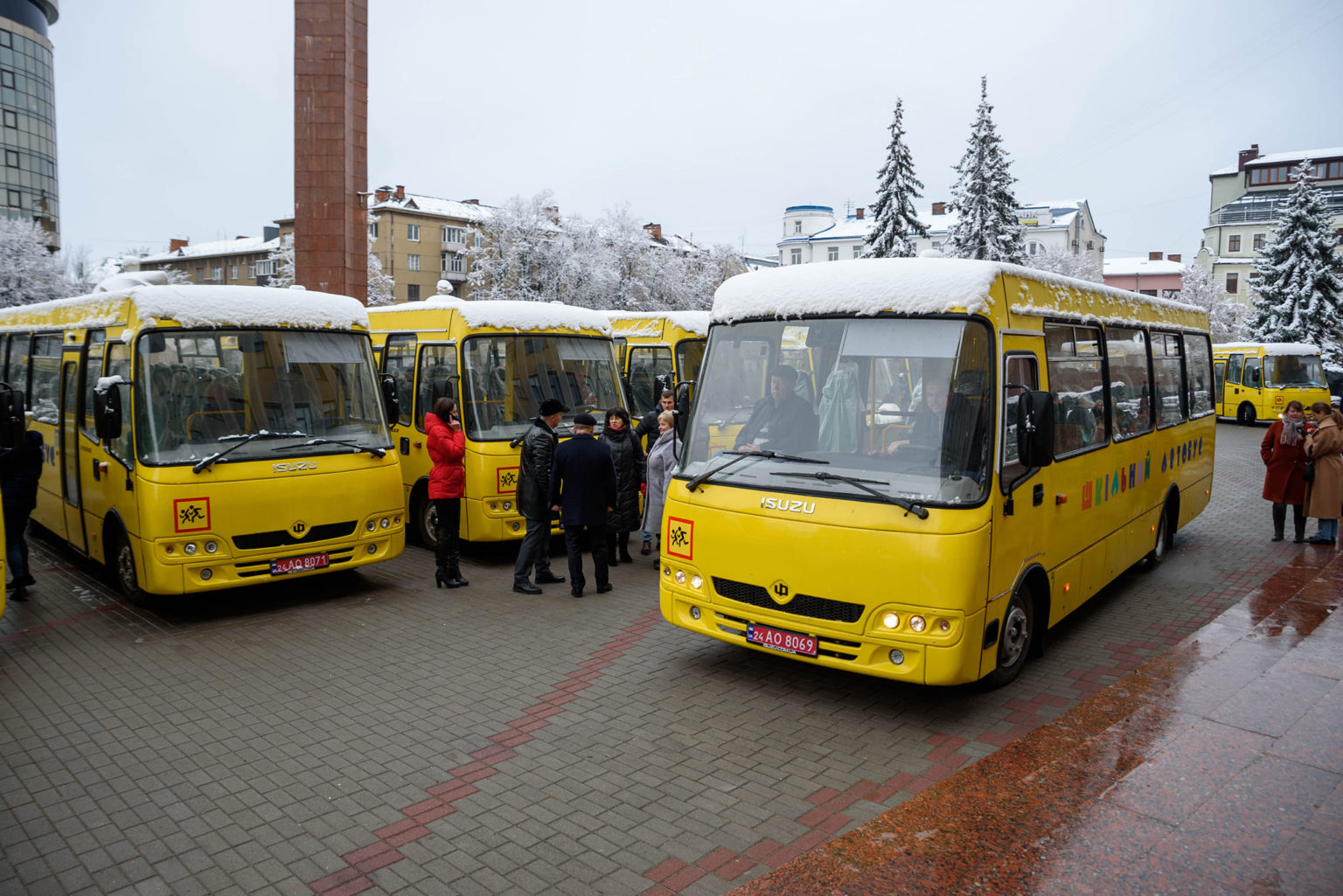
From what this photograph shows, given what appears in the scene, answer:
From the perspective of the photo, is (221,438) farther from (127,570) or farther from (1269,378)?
(1269,378)

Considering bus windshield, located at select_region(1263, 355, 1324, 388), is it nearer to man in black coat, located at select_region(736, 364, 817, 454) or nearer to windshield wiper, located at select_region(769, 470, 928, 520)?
man in black coat, located at select_region(736, 364, 817, 454)

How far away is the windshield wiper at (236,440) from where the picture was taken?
8.02 metres

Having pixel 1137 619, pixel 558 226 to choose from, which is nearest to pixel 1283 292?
pixel 558 226

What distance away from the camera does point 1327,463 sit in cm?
1114

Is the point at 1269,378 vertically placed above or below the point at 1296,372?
below

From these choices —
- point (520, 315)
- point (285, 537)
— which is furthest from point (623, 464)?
point (285, 537)

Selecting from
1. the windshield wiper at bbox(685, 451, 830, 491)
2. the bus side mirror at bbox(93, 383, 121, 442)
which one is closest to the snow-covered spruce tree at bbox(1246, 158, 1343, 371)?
the windshield wiper at bbox(685, 451, 830, 491)

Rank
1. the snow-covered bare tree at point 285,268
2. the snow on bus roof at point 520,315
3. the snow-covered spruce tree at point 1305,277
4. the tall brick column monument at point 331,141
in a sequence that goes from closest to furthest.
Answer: the snow on bus roof at point 520,315 → the tall brick column monument at point 331,141 → the snow-covered spruce tree at point 1305,277 → the snow-covered bare tree at point 285,268

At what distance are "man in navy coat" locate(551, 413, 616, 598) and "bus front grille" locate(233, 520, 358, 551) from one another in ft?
6.84

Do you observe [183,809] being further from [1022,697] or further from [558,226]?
[558,226]

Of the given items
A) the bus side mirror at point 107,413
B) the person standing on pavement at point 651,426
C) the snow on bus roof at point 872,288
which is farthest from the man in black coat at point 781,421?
the bus side mirror at point 107,413

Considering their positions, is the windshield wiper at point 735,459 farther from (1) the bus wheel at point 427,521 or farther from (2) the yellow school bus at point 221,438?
(1) the bus wheel at point 427,521

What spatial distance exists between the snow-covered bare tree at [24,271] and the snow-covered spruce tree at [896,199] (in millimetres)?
42006

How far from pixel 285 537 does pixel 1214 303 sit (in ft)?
276
